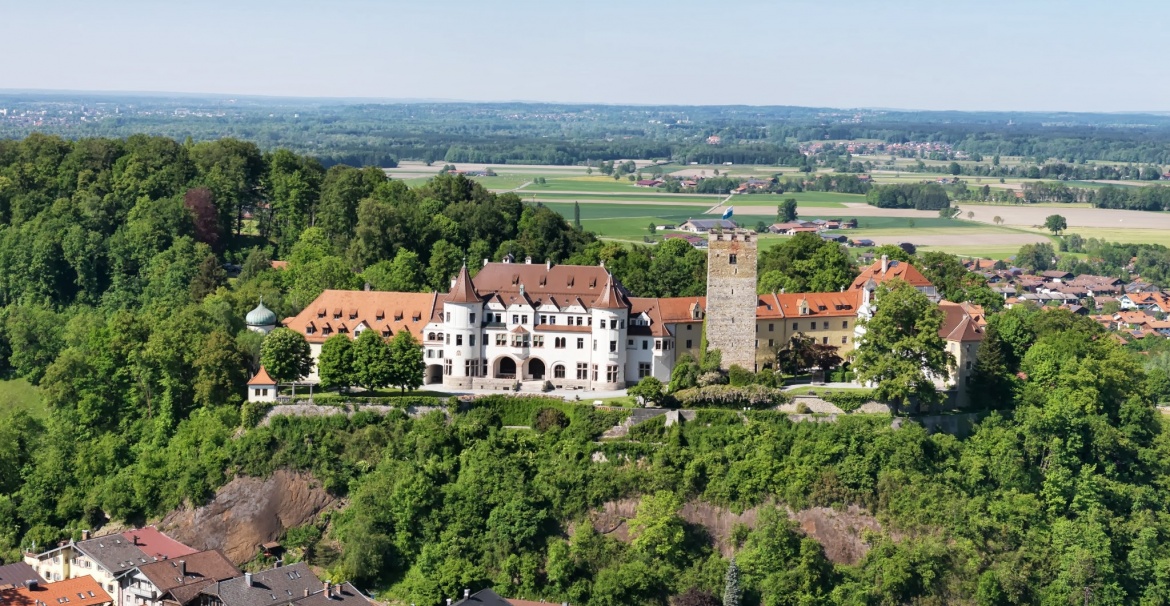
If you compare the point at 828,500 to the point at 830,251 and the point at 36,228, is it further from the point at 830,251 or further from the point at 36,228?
the point at 36,228

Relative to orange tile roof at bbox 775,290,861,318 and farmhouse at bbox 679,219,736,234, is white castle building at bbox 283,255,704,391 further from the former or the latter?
farmhouse at bbox 679,219,736,234

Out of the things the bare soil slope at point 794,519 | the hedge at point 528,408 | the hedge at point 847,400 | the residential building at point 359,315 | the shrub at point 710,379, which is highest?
the residential building at point 359,315

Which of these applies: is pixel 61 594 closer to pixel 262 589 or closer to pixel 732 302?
pixel 262 589

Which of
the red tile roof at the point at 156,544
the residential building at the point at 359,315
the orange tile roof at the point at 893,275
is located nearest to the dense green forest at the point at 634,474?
the orange tile roof at the point at 893,275

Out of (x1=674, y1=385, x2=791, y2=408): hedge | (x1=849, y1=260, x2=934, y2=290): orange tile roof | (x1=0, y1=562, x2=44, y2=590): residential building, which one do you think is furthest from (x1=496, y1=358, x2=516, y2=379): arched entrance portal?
(x1=0, y1=562, x2=44, y2=590): residential building

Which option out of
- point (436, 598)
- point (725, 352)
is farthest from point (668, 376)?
point (436, 598)

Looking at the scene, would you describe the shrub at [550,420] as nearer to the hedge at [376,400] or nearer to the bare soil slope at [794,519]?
the hedge at [376,400]

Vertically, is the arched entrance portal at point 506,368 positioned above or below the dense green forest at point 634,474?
above
